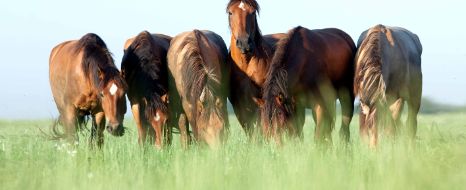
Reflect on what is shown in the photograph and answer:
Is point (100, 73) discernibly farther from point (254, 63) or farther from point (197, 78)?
point (254, 63)

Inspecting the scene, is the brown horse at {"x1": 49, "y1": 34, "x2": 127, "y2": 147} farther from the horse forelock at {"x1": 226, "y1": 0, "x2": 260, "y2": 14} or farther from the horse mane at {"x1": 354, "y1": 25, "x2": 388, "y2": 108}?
the horse mane at {"x1": 354, "y1": 25, "x2": 388, "y2": 108}

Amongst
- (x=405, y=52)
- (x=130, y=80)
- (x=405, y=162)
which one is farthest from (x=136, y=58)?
(x=405, y=162)

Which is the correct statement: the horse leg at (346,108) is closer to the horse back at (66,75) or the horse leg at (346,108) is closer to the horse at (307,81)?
the horse at (307,81)

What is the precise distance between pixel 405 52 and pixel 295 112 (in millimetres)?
1973

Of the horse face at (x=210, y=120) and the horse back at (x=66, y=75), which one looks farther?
the horse back at (x=66, y=75)

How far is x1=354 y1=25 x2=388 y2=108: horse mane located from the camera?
10.4 metres

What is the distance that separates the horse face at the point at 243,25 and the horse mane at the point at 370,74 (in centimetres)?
153

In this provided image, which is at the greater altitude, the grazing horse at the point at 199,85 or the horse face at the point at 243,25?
the horse face at the point at 243,25

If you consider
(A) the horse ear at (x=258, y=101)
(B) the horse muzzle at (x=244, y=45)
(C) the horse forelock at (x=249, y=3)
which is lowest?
(A) the horse ear at (x=258, y=101)

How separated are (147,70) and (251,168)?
469 centimetres

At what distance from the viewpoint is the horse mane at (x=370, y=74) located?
10422mm

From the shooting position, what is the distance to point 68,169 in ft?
23.1

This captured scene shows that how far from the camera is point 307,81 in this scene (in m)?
11.4

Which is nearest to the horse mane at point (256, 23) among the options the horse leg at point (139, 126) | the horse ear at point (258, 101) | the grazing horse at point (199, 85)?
the grazing horse at point (199, 85)
